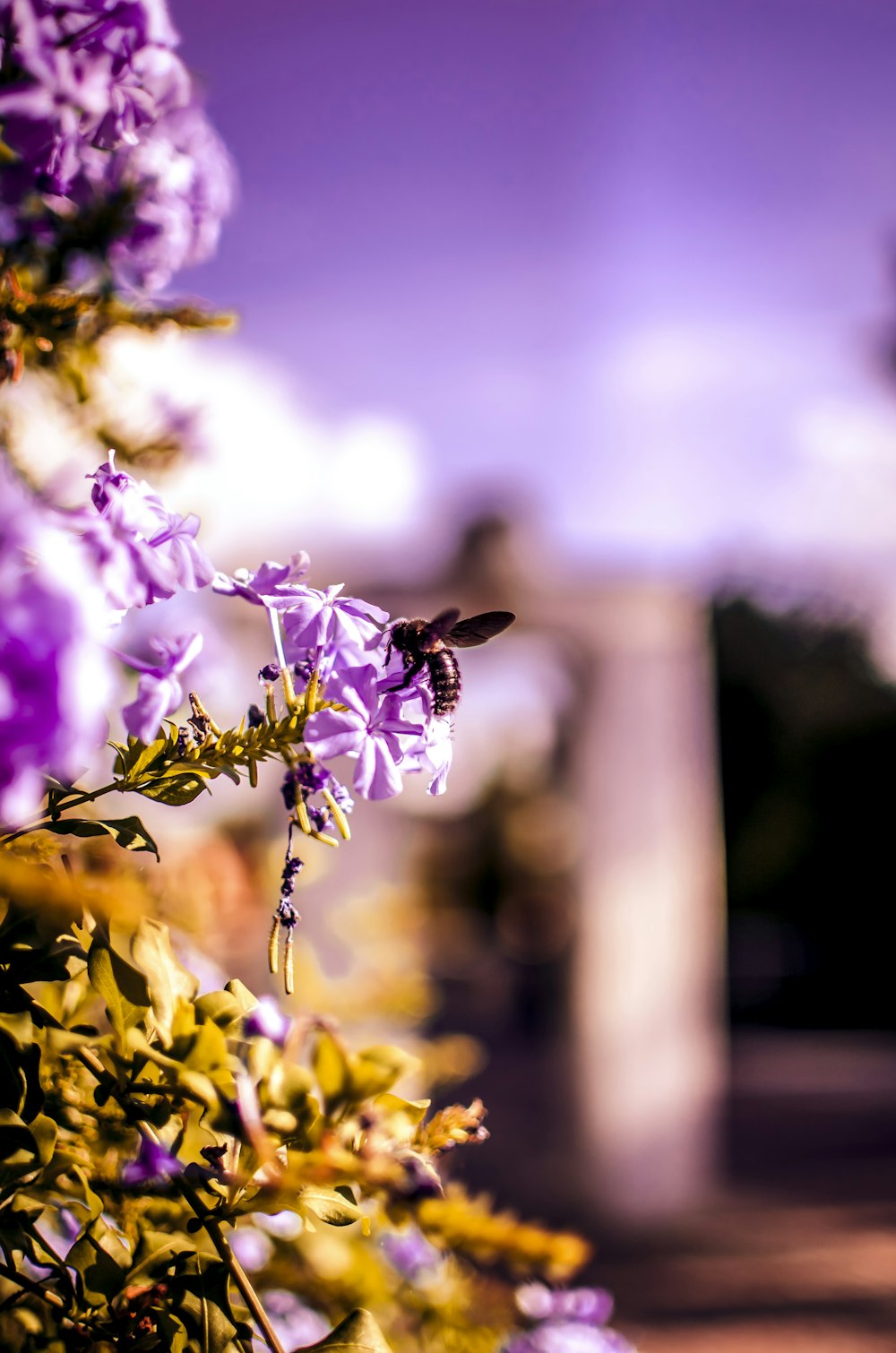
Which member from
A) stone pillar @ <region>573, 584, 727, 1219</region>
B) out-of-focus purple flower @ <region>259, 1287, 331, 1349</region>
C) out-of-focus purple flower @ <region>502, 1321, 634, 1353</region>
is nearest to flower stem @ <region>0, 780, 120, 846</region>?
out-of-focus purple flower @ <region>259, 1287, 331, 1349</region>

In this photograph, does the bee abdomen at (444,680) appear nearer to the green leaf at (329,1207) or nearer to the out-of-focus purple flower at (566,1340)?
the green leaf at (329,1207)

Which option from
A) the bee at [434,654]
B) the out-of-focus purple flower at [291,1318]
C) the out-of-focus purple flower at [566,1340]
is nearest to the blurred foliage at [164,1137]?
the bee at [434,654]

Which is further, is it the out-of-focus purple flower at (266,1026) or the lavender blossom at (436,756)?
the lavender blossom at (436,756)

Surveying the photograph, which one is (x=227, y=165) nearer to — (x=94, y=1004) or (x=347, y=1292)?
(x=94, y=1004)

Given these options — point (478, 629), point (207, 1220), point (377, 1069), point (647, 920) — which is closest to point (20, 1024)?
point (207, 1220)

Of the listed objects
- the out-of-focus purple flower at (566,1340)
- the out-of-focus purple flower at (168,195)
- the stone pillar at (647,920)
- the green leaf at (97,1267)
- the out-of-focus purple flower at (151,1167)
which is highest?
the stone pillar at (647,920)

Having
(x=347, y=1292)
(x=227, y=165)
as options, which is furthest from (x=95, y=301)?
(x=347, y=1292)

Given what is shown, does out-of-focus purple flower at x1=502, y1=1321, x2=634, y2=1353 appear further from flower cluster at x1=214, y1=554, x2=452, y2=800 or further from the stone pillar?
the stone pillar

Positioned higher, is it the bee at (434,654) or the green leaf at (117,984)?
the bee at (434,654)
